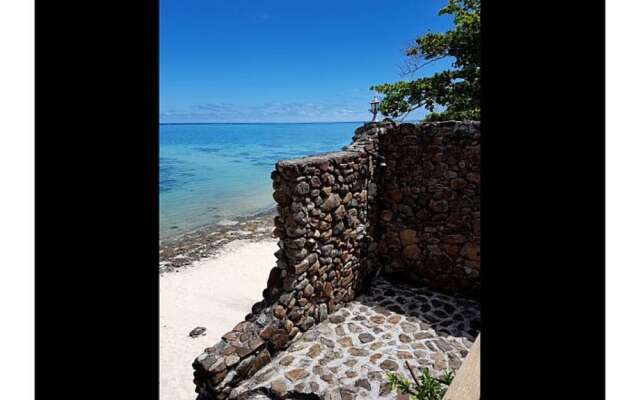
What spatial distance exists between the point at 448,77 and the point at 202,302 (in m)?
7.01

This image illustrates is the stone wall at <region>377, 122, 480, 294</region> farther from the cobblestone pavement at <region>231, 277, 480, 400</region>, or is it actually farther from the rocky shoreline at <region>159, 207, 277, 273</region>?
the rocky shoreline at <region>159, 207, 277, 273</region>

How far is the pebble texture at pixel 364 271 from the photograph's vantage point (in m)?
3.61

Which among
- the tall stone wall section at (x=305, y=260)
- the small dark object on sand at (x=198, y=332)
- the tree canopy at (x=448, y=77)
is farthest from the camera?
the tree canopy at (x=448, y=77)

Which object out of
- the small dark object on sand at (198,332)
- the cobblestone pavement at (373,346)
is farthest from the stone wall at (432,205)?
the small dark object on sand at (198,332)

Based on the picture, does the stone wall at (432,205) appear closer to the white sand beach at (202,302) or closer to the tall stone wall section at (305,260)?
the tall stone wall section at (305,260)

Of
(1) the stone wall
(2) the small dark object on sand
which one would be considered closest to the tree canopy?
(1) the stone wall

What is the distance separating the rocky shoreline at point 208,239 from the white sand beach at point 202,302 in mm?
514

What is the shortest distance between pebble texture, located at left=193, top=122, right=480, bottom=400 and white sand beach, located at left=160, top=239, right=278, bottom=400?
2.14 m
